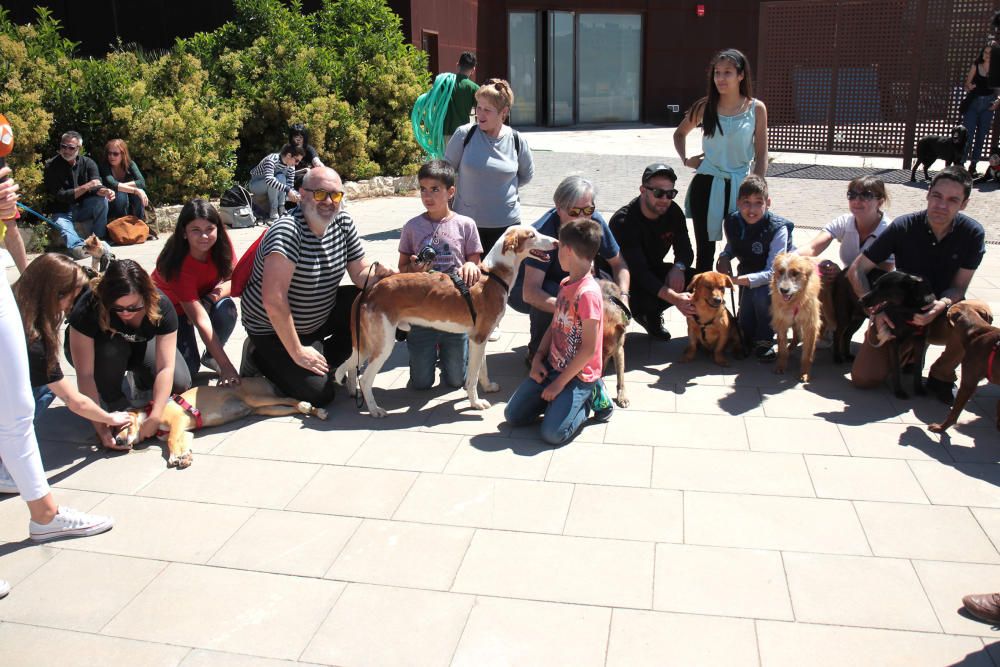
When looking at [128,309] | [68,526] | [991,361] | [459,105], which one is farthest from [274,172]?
[991,361]

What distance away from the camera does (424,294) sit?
5078mm

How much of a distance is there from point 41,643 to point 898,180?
44.2ft

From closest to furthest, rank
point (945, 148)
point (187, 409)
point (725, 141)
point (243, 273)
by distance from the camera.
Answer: point (187, 409) → point (243, 273) → point (725, 141) → point (945, 148)

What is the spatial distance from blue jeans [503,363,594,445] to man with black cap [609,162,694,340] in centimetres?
143

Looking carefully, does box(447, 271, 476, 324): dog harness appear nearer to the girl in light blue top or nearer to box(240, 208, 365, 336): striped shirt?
box(240, 208, 365, 336): striped shirt

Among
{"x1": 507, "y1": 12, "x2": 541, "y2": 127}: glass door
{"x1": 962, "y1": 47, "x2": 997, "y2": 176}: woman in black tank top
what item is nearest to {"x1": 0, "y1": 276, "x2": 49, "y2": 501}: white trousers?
{"x1": 962, "y1": 47, "x2": 997, "y2": 176}: woman in black tank top

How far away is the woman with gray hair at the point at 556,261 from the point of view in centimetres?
541

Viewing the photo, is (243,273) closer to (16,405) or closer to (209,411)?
(209,411)

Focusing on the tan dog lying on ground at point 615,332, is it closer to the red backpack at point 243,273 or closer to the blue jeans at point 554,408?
the blue jeans at point 554,408

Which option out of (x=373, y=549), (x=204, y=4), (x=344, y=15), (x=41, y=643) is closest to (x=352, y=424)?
(x=373, y=549)

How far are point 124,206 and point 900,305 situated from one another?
8.89 m

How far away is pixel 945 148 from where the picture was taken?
1258cm

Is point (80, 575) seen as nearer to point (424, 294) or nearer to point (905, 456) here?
point (424, 294)

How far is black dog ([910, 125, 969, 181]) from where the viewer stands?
41.2ft
